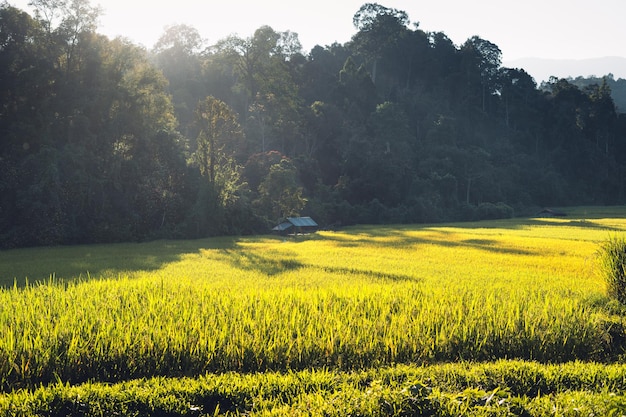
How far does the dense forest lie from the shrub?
26.9m

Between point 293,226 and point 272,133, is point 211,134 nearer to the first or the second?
point 293,226

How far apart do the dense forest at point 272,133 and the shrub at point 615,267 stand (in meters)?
26.9

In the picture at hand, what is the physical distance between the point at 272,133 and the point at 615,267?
4860cm

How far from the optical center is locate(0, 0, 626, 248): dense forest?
31.2 metres

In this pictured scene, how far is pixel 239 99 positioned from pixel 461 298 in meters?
55.7

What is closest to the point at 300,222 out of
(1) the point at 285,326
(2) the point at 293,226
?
(2) the point at 293,226

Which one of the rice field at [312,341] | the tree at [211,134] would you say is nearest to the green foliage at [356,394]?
the rice field at [312,341]

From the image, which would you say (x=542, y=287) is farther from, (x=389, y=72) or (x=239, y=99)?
(x=389, y=72)

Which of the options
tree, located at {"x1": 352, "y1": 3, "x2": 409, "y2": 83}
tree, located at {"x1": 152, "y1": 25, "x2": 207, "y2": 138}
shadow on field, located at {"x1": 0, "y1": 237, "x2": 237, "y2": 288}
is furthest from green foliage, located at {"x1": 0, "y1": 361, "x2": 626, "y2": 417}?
tree, located at {"x1": 352, "y1": 3, "x2": 409, "y2": 83}

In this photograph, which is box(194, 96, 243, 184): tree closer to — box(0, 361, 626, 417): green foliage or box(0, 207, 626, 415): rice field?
box(0, 207, 626, 415): rice field

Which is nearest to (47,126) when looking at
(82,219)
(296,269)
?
(82,219)

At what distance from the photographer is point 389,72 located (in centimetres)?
8106

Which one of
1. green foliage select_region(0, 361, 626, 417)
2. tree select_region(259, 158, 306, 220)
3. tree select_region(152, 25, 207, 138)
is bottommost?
green foliage select_region(0, 361, 626, 417)

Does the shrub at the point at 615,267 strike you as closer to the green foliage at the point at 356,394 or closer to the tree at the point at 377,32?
the green foliage at the point at 356,394
